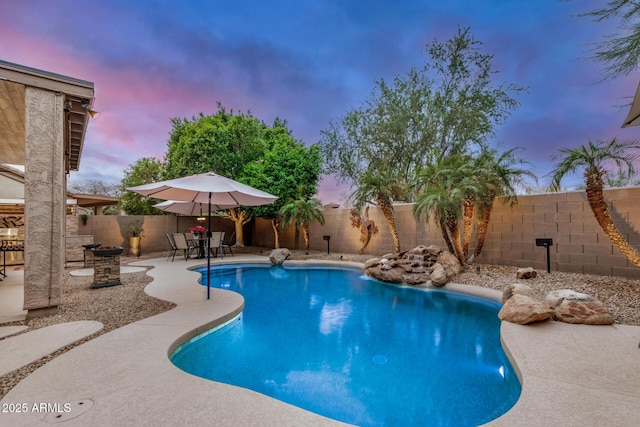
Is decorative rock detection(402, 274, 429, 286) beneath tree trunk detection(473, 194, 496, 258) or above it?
beneath

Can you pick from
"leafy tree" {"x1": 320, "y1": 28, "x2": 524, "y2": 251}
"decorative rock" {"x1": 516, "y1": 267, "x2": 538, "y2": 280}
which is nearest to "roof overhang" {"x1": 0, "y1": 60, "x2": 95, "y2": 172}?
"decorative rock" {"x1": 516, "y1": 267, "x2": 538, "y2": 280}

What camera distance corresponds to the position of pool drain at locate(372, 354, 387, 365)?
3400 mm

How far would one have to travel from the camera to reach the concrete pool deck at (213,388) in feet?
6.27

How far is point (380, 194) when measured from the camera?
374 inches

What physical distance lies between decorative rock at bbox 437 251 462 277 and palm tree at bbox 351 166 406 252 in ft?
7.92

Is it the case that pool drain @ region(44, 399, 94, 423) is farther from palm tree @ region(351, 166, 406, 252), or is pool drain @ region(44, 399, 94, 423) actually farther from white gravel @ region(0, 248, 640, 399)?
palm tree @ region(351, 166, 406, 252)

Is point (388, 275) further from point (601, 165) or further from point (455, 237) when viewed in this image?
point (601, 165)

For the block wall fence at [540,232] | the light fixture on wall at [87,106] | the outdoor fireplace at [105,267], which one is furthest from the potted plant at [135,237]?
the light fixture on wall at [87,106]

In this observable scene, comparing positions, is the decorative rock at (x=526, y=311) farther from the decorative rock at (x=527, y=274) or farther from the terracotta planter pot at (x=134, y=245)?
the terracotta planter pot at (x=134, y=245)

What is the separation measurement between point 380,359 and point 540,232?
19.4ft

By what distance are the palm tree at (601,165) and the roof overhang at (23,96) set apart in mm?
7850

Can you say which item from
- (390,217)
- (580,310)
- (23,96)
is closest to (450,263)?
(390,217)

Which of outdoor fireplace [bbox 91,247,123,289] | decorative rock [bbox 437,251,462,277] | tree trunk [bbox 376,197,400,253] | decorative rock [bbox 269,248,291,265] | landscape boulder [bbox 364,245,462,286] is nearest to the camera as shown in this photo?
outdoor fireplace [bbox 91,247,123,289]

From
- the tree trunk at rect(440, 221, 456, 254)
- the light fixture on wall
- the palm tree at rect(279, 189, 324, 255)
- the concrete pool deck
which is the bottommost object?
the concrete pool deck
